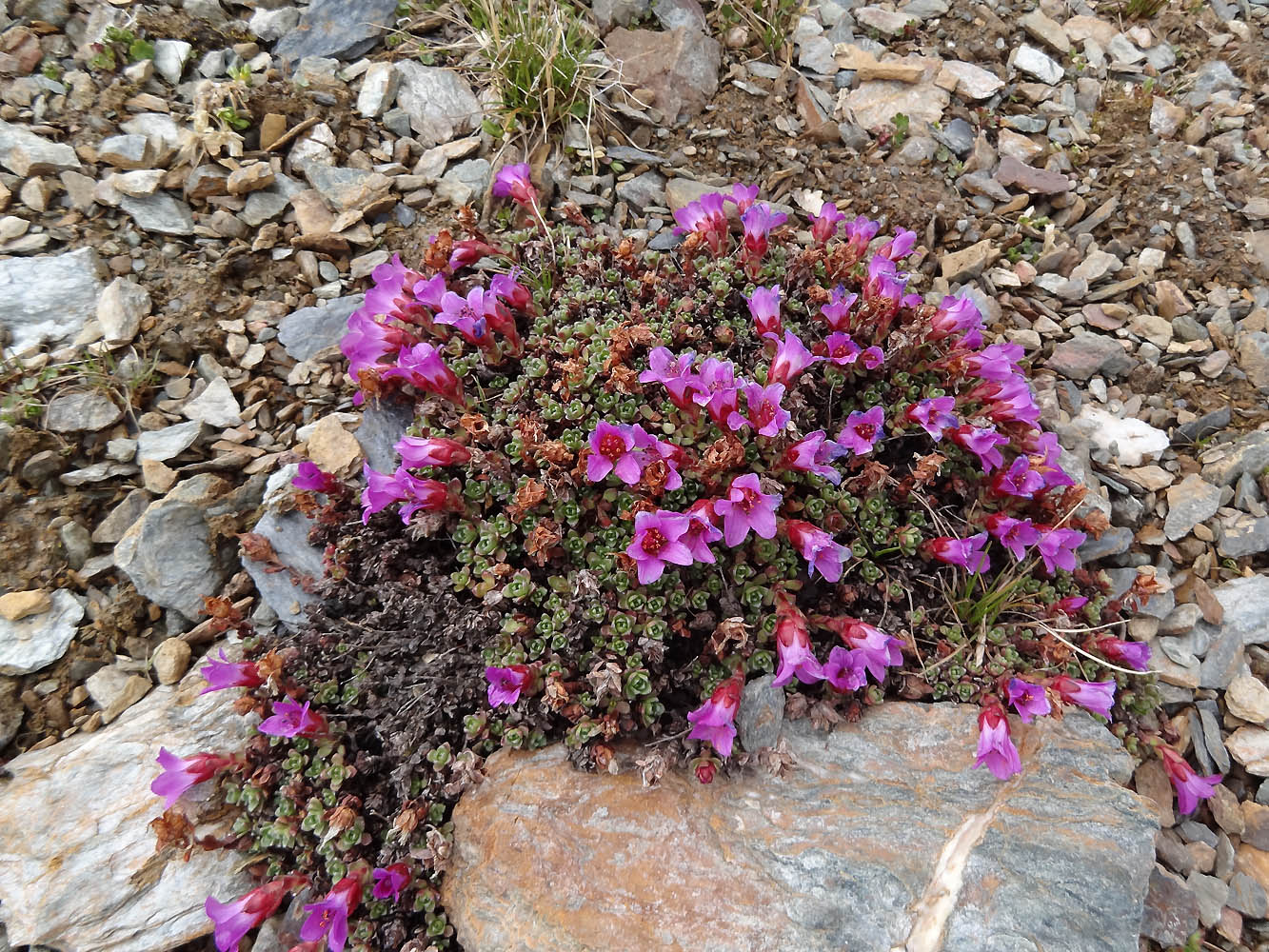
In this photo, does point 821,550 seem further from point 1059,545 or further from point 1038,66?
point 1038,66

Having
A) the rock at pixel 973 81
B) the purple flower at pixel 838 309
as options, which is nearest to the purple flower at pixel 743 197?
the purple flower at pixel 838 309

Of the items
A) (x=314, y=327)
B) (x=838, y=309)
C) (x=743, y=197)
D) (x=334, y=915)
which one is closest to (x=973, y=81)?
(x=743, y=197)

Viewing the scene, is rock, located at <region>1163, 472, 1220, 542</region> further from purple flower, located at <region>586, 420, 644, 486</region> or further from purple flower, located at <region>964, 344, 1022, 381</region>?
purple flower, located at <region>586, 420, 644, 486</region>

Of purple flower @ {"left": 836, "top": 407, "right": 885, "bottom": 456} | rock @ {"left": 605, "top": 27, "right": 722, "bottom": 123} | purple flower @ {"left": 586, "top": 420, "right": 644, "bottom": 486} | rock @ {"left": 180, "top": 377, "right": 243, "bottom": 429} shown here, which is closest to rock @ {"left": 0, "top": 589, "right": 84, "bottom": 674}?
rock @ {"left": 180, "top": 377, "right": 243, "bottom": 429}

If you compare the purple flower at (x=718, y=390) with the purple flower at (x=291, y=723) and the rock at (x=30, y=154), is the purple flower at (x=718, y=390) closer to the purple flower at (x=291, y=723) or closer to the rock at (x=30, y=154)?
the purple flower at (x=291, y=723)

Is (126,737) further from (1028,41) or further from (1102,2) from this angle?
(1102,2)
